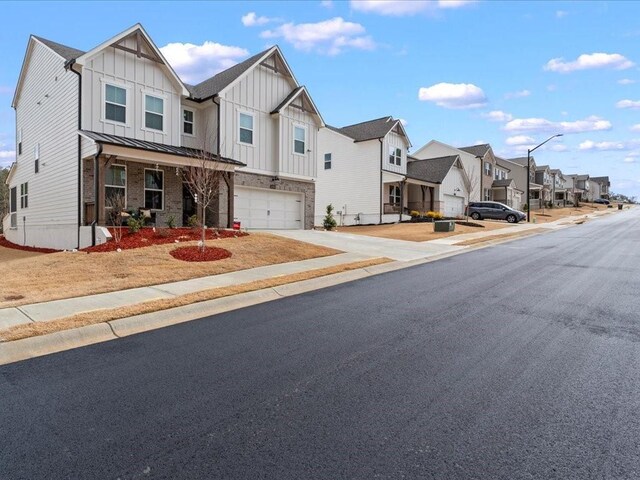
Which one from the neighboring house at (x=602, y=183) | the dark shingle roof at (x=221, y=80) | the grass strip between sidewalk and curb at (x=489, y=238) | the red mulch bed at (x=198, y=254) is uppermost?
the neighboring house at (x=602, y=183)

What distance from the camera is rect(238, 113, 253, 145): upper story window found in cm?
2130

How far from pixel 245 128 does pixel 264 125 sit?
1.39 meters

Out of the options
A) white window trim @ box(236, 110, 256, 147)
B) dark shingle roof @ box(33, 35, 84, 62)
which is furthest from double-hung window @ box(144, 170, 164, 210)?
dark shingle roof @ box(33, 35, 84, 62)

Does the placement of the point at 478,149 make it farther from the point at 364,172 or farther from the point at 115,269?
the point at 115,269

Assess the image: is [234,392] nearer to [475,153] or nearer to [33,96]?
[33,96]

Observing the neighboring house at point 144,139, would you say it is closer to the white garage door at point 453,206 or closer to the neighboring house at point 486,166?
the white garage door at point 453,206

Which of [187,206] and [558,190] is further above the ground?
[558,190]

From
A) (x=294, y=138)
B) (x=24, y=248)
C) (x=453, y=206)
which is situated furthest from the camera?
(x=453, y=206)

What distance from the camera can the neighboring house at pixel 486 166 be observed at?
163 feet

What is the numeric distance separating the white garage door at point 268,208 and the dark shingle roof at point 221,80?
16.7 ft

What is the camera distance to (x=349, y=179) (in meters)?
35.0

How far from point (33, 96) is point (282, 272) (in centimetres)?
1908

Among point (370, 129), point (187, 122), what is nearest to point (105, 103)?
point (187, 122)

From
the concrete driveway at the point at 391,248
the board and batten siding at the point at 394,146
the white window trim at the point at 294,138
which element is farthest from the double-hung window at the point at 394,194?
the concrete driveway at the point at 391,248
